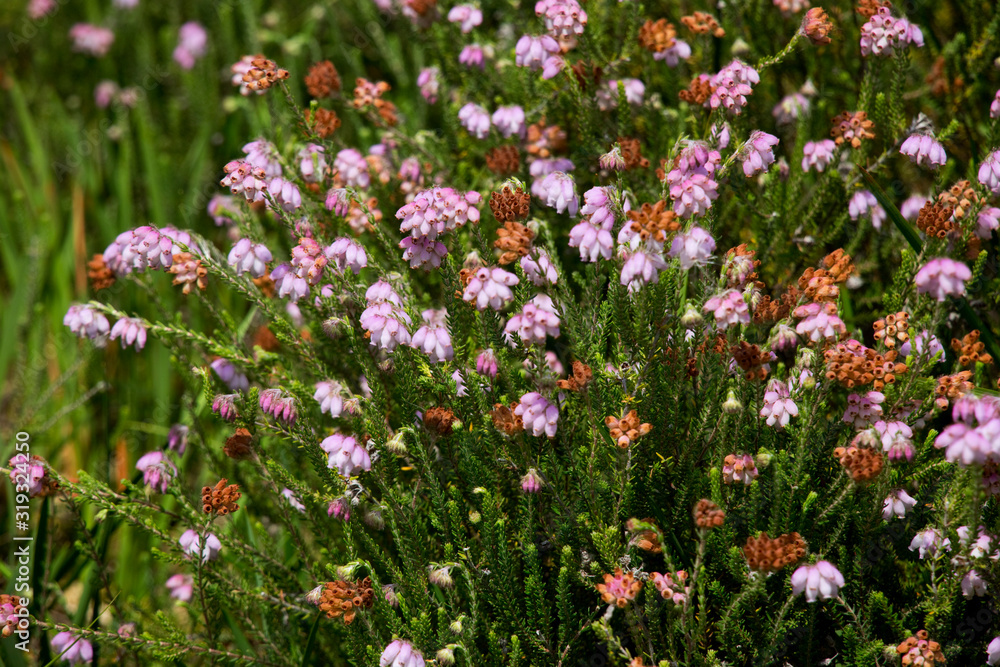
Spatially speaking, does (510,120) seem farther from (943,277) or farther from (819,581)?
(819,581)

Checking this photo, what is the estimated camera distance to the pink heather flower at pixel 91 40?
6461 millimetres

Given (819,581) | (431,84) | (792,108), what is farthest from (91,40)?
(819,581)

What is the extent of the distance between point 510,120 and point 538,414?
173cm

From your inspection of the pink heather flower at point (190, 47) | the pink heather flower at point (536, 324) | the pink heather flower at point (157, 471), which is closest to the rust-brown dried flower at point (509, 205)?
the pink heather flower at point (536, 324)

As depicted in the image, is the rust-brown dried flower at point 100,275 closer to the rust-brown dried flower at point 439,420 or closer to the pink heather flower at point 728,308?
the rust-brown dried flower at point 439,420

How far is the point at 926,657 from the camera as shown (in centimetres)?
226

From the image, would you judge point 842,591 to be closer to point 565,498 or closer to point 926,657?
point 926,657

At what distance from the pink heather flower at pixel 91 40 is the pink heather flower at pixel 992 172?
21.6 ft

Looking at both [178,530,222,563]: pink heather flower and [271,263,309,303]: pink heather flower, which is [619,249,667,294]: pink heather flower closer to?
[271,263,309,303]: pink heather flower

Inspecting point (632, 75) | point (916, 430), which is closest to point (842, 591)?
point (916, 430)

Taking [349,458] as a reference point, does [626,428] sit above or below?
below

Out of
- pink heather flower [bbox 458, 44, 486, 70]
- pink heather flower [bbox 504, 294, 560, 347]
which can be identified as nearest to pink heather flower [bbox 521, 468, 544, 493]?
pink heather flower [bbox 504, 294, 560, 347]

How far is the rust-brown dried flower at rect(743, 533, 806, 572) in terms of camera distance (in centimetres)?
213

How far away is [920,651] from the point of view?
7.46ft
